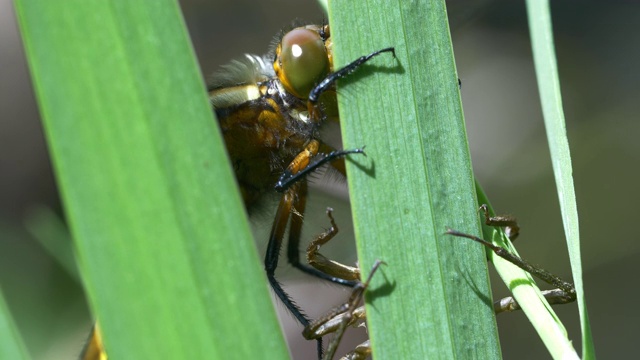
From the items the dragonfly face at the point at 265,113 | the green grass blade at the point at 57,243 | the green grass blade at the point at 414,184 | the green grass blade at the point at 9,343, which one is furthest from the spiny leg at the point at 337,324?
the green grass blade at the point at 57,243

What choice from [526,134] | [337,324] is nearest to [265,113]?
[337,324]

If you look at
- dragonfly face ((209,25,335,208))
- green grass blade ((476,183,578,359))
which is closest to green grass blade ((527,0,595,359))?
green grass blade ((476,183,578,359))

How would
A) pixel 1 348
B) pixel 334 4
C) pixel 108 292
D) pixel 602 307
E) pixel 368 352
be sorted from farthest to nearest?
pixel 602 307
pixel 368 352
pixel 334 4
pixel 1 348
pixel 108 292

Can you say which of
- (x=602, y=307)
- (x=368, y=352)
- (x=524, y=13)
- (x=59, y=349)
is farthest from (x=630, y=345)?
(x=59, y=349)

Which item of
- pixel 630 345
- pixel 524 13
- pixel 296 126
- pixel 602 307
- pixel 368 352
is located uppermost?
pixel 524 13

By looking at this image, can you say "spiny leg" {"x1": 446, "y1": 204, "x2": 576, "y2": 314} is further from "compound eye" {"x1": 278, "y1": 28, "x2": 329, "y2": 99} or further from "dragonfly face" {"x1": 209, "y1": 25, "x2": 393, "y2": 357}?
"compound eye" {"x1": 278, "y1": 28, "x2": 329, "y2": 99}

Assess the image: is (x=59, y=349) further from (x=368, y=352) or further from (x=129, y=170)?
(x=129, y=170)
